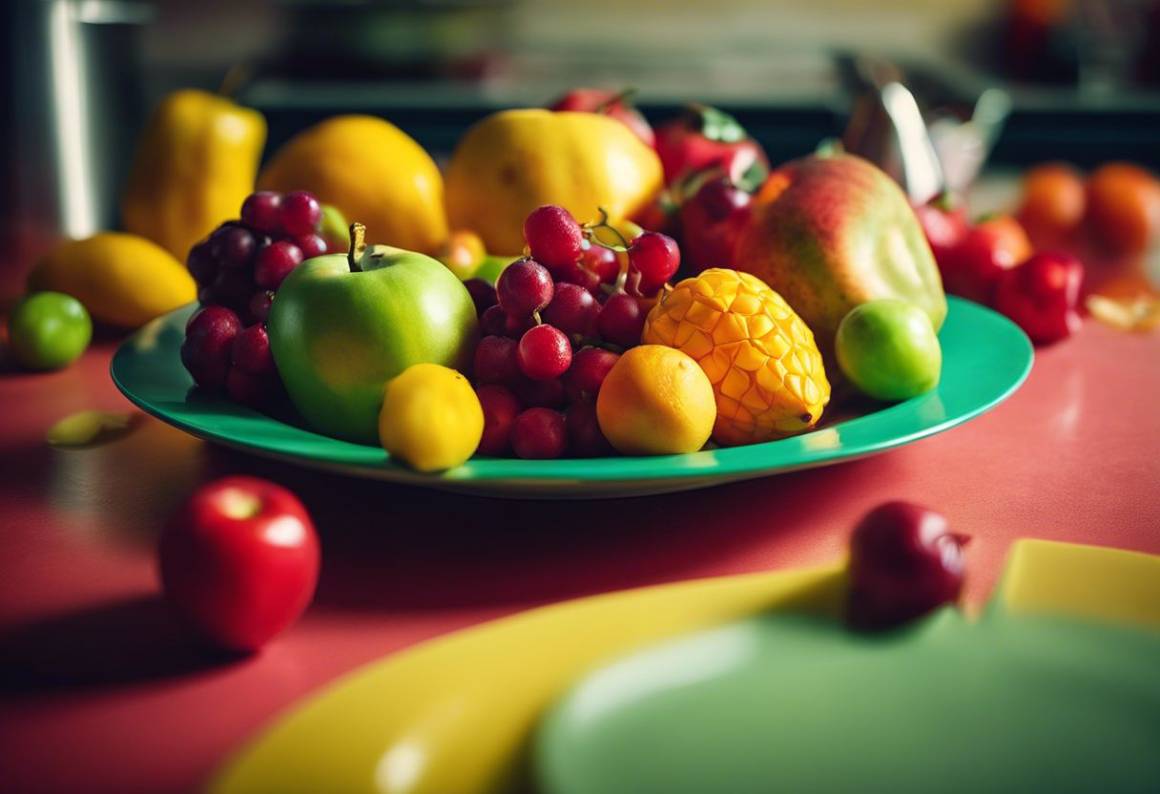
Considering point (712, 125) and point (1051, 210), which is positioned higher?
point (712, 125)

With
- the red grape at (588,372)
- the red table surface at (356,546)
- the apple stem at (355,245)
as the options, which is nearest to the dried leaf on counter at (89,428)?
the red table surface at (356,546)

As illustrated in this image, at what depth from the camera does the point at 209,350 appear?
69cm

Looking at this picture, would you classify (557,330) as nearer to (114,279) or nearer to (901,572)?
(901,572)

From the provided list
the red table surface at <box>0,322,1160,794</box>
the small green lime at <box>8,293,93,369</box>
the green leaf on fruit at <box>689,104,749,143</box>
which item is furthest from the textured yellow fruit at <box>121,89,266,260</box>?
the green leaf on fruit at <box>689,104,749,143</box>

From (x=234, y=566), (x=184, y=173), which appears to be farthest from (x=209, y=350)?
(x=184, y=173)

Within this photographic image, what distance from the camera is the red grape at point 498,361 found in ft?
2.12

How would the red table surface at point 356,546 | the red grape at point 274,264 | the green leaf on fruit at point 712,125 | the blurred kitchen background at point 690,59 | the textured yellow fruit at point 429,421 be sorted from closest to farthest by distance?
1. the red table surface at point 356,546
2. the textured yellow fruit at point 429,421
3. the red grape at point 274,264
4. the green leaf on fruit at point 712,125
5. the blurred kitchen background at point 690,59

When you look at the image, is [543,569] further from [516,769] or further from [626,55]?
[626,55]

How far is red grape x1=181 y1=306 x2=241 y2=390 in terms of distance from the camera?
0.69m

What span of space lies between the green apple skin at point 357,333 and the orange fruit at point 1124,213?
3.93 ft

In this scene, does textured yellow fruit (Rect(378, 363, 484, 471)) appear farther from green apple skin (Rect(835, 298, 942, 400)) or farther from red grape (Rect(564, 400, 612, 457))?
green apple skin (Rect(835, 298, 942, 400))

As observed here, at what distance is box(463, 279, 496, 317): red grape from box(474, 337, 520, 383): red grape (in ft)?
0.22

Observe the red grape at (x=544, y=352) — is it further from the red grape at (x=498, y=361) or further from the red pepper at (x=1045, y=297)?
the red pepper at (x=1045, y=297)

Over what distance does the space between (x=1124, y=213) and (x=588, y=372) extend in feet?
3.92
